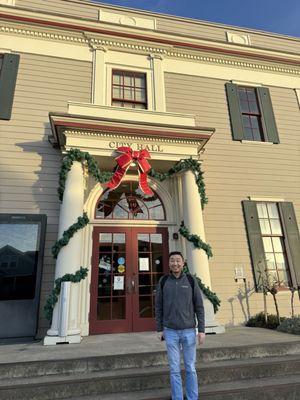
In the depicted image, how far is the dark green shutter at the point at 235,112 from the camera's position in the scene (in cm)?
890

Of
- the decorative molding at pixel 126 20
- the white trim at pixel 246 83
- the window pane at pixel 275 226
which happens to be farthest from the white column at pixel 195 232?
the decorative molding at pixel 126 20

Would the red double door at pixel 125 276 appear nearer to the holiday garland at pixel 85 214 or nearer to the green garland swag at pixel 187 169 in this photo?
the holiday garland at pixel 85 214

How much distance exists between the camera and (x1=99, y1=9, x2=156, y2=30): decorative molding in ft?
31.1

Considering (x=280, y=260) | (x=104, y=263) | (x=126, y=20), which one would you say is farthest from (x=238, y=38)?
(x=104, y=263)

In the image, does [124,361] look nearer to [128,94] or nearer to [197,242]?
[197,242]

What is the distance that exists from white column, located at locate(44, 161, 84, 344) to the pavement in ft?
0.80

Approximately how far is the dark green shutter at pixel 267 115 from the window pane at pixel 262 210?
2152mm

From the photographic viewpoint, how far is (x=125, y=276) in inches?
267

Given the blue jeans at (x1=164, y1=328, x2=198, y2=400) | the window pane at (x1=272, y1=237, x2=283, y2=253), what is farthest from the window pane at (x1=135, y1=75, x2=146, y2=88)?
the blue jeans at (x1=164, y1=328, x2=198, y2=400)

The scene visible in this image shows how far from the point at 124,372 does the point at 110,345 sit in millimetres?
1036

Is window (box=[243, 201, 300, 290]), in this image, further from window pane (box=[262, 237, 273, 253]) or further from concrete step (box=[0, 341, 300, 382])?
concrete step (box=[0, 341, 300, 382])

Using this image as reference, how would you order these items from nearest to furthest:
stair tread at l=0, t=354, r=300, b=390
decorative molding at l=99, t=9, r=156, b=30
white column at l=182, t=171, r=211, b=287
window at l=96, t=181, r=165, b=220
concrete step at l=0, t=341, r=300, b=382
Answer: stair tread at l=0, t=354, r=300, b=390 → concrete step at l=0, t=341, r=300, b=382 → white column at l=182, t=171, r=211, b=287 → window at l=96, t=181, r=165, b=220 → decorative molding at l=99, t=9, r=156, b=30

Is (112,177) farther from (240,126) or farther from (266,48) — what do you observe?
(266,48)

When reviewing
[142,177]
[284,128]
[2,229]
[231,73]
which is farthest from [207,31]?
[2,229]
